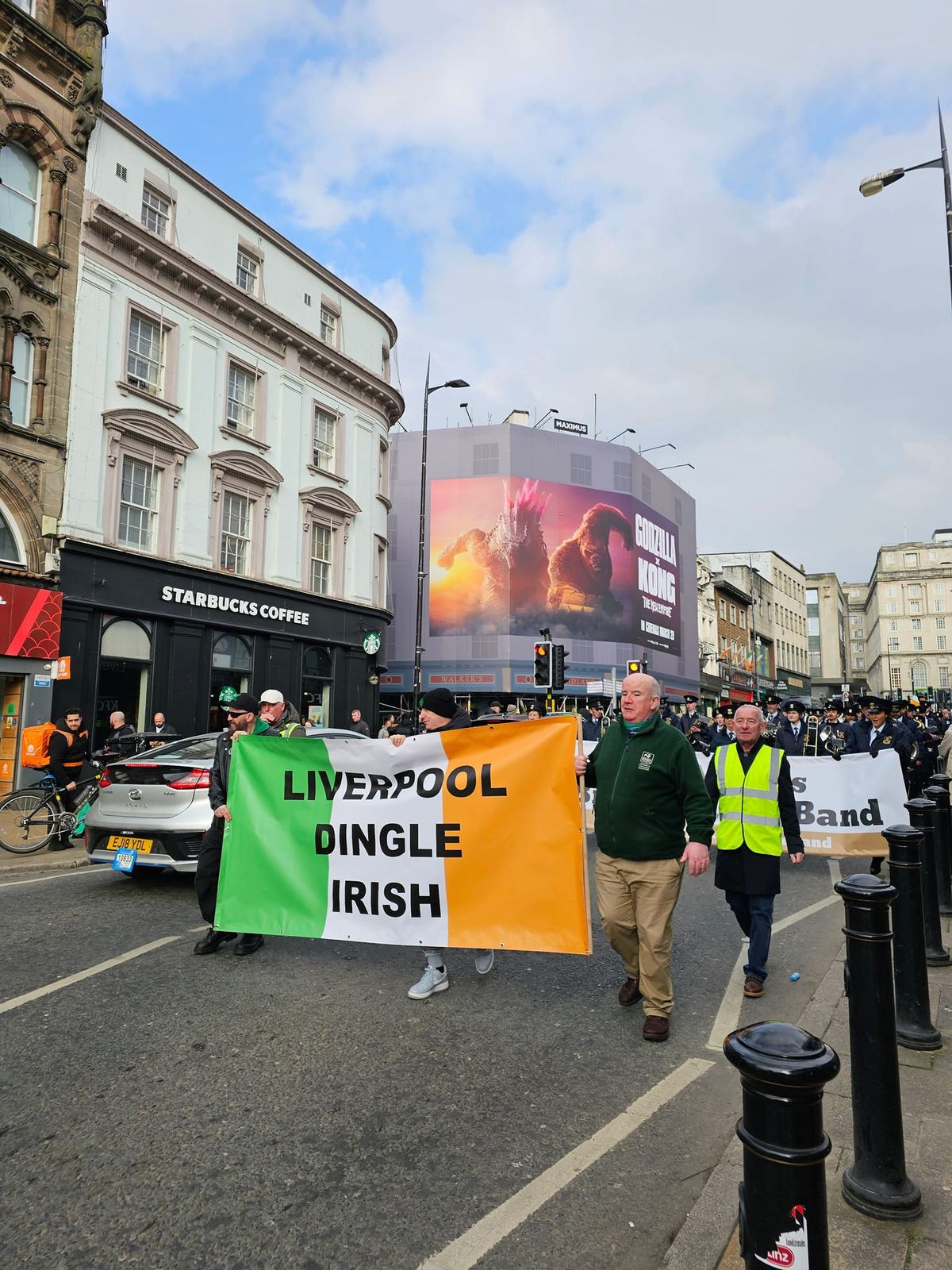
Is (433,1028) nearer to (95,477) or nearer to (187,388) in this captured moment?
(95,477)

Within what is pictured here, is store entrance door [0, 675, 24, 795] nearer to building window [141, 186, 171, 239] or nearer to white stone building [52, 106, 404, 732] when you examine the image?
white stone building [52, 106, 404, 732]

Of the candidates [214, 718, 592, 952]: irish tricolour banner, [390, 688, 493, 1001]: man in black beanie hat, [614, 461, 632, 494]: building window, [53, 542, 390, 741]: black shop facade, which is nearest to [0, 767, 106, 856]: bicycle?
[214, 718, 592, 952]: irish tricolour banner

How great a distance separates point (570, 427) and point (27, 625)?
3658 cm

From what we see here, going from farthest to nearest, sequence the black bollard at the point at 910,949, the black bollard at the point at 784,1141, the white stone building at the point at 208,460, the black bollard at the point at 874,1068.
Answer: the white stone building at the point at 208,460 < the black bollard at the point at 910,949 < the black bollard at the point at 874,1068 < the black bollard at the point at 784,1141

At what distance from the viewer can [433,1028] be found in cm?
440

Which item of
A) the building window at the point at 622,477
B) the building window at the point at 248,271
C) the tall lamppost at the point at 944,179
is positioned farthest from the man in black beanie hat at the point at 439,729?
the building window at the point at 622,477

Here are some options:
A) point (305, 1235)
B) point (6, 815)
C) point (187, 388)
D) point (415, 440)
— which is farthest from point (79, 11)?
point (415, 440)

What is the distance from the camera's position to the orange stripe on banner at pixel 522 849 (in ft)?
14.9

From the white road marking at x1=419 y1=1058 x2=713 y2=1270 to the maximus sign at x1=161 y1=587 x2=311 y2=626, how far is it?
59.9 feet

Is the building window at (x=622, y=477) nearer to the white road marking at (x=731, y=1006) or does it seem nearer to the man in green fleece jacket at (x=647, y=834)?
the white road marking at (x=731, y=1006)

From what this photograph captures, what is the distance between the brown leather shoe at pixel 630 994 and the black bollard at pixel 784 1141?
2.87 meters

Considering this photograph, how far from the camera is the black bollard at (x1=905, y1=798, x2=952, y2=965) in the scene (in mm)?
5359

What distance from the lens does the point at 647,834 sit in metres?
4.50

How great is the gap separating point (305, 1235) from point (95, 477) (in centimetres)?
1829
